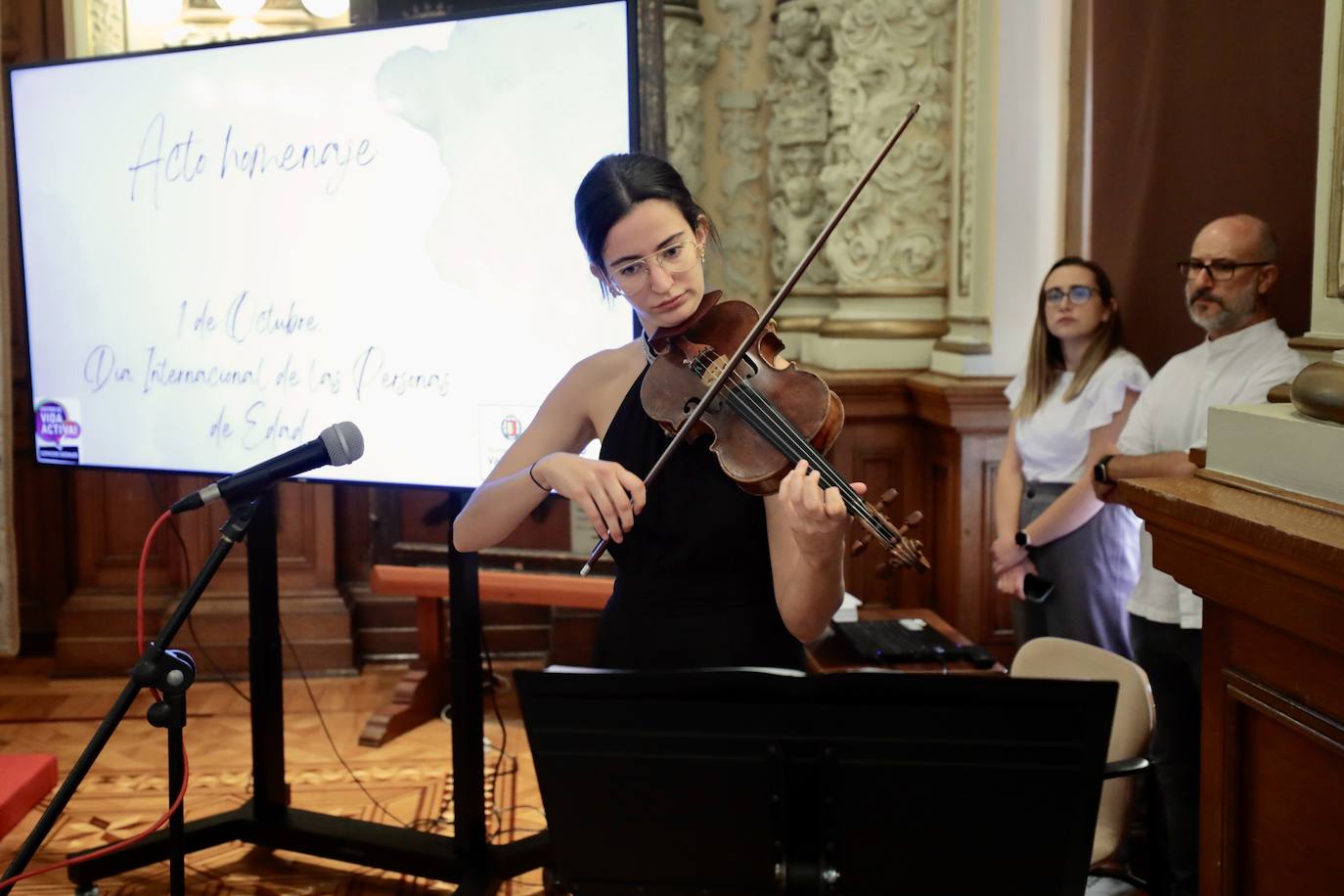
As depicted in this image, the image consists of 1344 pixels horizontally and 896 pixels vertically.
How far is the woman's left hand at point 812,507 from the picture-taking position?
140 cm

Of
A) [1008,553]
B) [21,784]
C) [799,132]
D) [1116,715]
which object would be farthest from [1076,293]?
[21,784]

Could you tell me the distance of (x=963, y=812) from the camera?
1265mm

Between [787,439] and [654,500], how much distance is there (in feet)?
0.87

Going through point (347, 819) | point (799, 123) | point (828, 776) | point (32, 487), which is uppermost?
point (799, 123)

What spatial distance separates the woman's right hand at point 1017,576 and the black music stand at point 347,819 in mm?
1287

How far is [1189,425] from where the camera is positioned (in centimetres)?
256

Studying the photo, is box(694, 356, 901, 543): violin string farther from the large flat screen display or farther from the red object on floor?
A: the red object on floor

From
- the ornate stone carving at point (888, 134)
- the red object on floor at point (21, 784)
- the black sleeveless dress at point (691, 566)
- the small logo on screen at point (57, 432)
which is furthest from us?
the ornate stone carving at point (888, 134)

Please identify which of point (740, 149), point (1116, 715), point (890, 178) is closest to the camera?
point (1116, 715)

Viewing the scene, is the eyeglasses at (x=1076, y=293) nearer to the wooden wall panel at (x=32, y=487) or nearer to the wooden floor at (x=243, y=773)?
the wooden floor at (x=243, y=773)

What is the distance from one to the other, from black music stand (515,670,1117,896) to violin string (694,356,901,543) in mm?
316

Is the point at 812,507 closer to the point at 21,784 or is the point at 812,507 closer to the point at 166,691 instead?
the point at 166,691

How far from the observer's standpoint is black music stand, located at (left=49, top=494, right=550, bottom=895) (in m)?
2.51

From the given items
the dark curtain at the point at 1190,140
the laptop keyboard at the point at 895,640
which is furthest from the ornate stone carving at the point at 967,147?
the laptop keyboard at the point at 895,640
